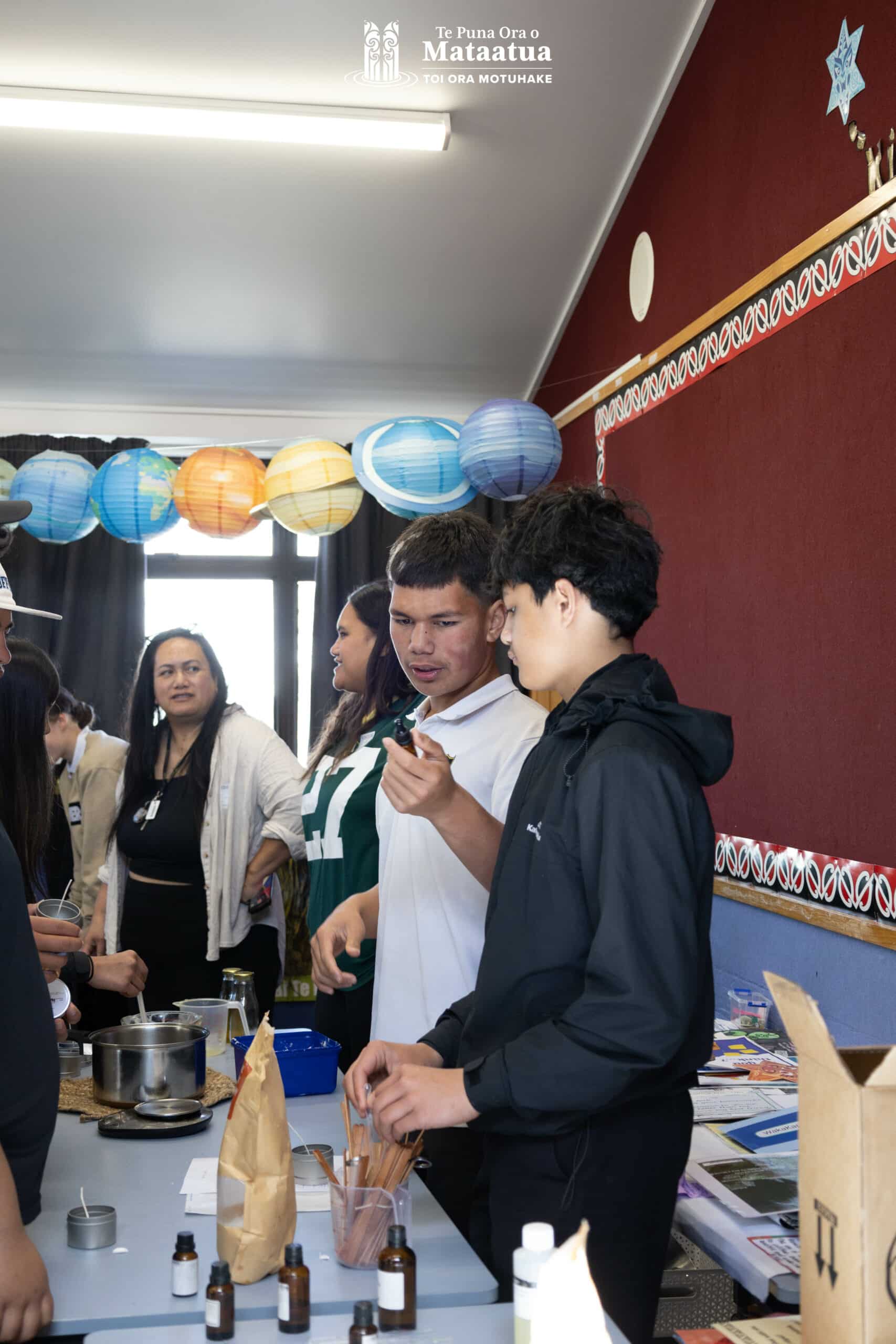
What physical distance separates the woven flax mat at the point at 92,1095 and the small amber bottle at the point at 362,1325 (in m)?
0.73

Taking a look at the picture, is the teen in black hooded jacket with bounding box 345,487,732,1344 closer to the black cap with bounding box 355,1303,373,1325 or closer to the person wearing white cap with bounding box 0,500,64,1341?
the black cap with bounding box 355,1303,373,1325

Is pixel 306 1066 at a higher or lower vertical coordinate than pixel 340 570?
lower

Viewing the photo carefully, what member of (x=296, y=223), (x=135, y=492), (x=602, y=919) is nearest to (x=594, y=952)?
(x=602, y=919)

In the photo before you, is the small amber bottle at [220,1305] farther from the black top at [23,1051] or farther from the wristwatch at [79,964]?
the wristwatch at [79,964]

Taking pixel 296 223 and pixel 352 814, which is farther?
pixel 296 223

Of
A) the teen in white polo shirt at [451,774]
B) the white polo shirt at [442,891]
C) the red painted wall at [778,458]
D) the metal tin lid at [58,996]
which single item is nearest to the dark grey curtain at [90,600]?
the red painted wall at [778,458]

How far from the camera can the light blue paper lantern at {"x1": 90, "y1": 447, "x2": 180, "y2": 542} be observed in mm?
4355

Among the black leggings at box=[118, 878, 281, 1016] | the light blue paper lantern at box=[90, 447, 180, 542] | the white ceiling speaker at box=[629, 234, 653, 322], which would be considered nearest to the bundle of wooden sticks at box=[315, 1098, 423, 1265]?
the black leggings at box=[118, 878, 281, 1016]

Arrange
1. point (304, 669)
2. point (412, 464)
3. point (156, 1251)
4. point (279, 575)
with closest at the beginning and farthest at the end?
1. point (156, 1251)
2. point (412, 464)
3. point (304, 669)
4. point (279, 575)

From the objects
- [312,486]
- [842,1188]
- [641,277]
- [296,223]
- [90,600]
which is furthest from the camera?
[90,600]

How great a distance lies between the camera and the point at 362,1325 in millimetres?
977

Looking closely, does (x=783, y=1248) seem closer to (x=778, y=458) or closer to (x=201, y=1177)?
(x=201, y=1177)

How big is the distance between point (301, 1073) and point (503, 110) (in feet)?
11.0

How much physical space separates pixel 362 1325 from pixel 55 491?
3927mm
